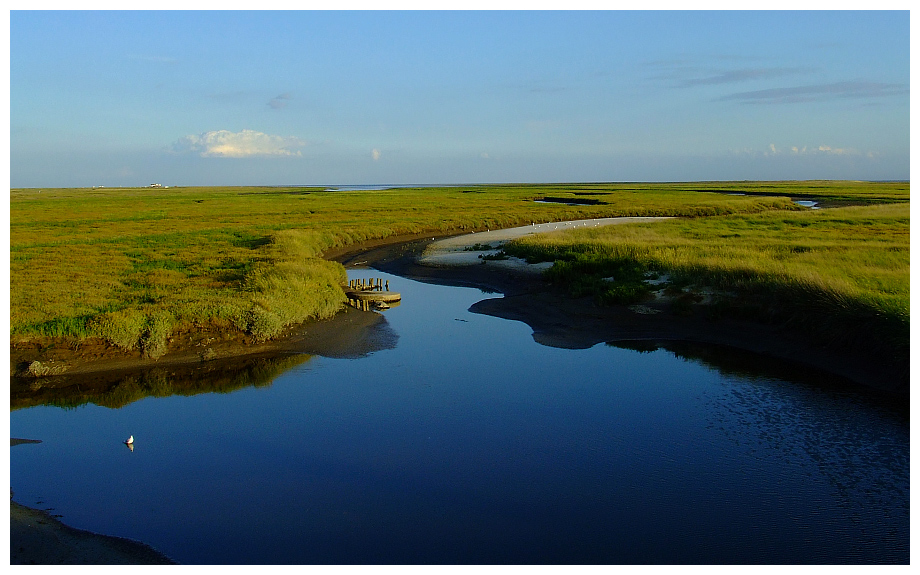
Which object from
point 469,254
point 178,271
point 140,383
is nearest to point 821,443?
point 140,383

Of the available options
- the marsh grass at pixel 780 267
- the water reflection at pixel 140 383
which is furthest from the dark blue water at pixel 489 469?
the marsh grass at pixel 780 267

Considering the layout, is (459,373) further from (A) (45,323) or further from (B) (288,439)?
(A) (45,323)

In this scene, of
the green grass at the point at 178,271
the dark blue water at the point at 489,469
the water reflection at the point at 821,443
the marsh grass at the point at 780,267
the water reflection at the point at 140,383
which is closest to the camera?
the dark blue water at the point at 489,469

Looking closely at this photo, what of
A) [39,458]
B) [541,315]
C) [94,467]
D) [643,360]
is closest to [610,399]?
[643,360]

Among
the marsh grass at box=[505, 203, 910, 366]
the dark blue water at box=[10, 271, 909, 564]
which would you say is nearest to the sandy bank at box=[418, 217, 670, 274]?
the marsh grass at box=[505, 203, 910, 366]

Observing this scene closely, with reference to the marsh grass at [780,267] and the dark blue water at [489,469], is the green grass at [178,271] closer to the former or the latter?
the dark blue water at [489,469]

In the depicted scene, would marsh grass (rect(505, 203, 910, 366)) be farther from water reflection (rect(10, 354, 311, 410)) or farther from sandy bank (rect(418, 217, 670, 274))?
water reflection (rect(10, 354, 311, 410))

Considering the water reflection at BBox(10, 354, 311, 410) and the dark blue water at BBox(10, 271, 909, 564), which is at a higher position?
the water reflection at BBox(10, 354, 311, 410)
